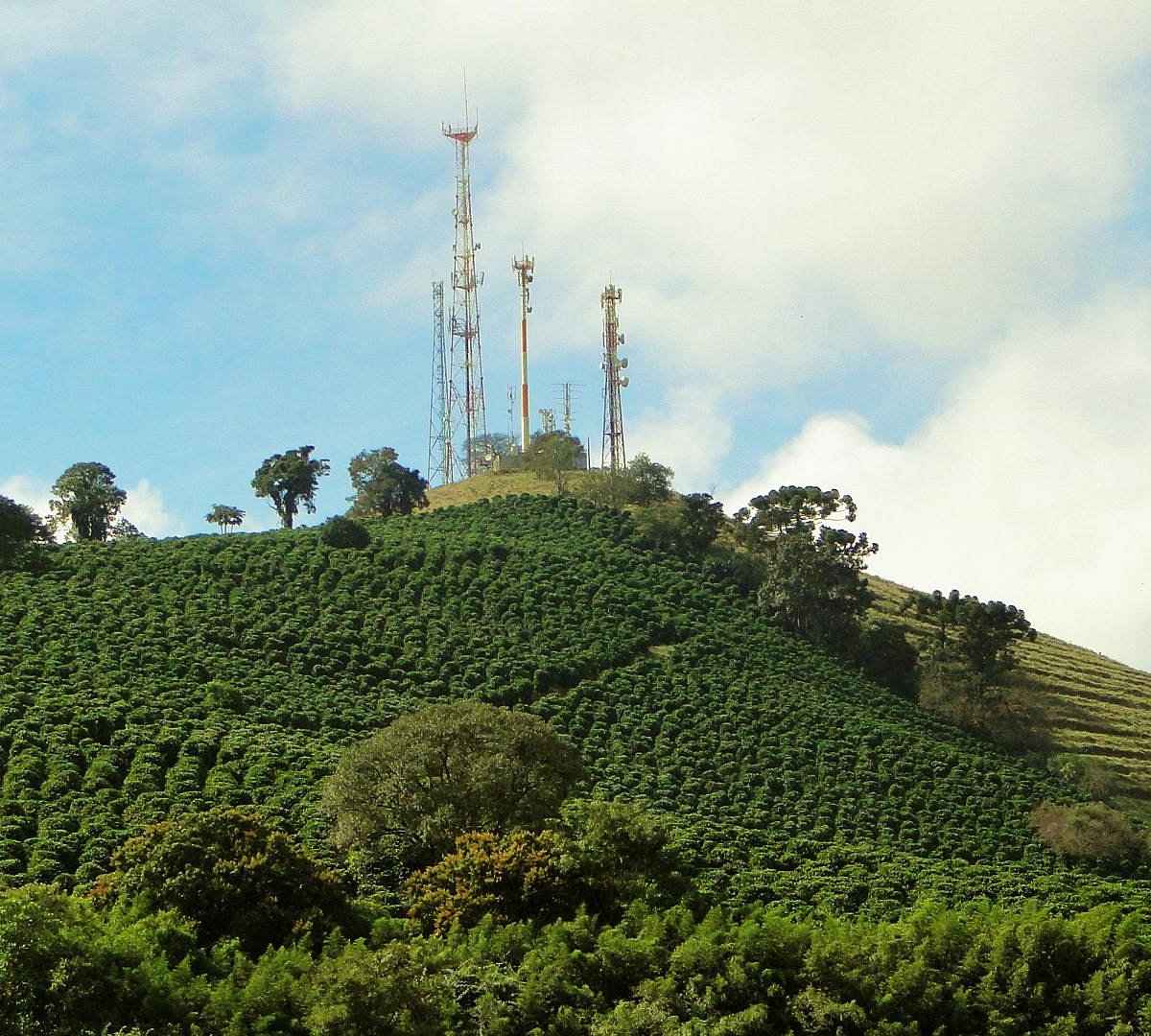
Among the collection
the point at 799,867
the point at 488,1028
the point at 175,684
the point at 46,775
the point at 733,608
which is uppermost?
the point at 733,608

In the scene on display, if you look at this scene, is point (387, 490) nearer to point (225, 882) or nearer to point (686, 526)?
point (686, 526)

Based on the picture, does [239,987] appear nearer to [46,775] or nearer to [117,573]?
[46,775]

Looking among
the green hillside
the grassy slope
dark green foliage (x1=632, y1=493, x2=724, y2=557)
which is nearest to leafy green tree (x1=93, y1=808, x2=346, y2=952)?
the green hillside

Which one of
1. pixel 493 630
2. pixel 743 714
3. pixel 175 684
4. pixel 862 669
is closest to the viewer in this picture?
pixel 175 684

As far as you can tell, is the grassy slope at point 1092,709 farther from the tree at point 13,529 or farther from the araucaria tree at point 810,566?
the tree at point 13,529

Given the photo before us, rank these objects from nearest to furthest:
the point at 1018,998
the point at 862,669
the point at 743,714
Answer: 1. the point at 1018,998
2. the point at 743,714
3. the point at 862,669

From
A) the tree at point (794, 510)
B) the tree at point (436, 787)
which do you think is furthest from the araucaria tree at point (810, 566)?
the tree at point (436, 787)

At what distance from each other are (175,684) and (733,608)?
2824 cm

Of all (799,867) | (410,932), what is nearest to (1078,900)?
(799,867)

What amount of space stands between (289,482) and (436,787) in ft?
154

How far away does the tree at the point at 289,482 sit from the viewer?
85.1 m

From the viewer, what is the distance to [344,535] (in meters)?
72.6

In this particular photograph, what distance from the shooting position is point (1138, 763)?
2584 inches

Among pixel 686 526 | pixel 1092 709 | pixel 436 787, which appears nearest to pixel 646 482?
pixel 686 526
